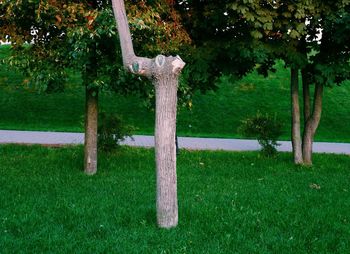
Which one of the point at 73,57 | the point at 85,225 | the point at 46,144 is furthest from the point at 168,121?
the point at 46,144

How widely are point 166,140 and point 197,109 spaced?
17084 mm

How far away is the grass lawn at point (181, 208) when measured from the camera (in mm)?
5844

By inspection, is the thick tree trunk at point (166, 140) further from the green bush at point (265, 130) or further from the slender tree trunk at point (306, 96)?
the green bush at point (265, 130)

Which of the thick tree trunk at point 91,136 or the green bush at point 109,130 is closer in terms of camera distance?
the thick tree trunk at point 91,136

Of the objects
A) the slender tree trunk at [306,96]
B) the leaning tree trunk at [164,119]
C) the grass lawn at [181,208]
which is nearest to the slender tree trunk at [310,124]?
the slender tree trunk at [306,96]

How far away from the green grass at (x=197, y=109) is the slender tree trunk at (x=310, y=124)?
272 inches

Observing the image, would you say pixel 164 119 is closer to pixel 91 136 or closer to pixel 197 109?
pixel 91 136

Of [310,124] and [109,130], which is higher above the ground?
[310,124]

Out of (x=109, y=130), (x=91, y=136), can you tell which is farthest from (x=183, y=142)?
(x=91, y=136)

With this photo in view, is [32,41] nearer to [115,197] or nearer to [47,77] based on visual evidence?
[47,77]

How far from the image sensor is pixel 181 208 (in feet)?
24.5

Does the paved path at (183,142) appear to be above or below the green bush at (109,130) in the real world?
below

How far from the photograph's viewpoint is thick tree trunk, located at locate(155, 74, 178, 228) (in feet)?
20.5

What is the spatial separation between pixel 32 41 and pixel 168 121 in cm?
467
